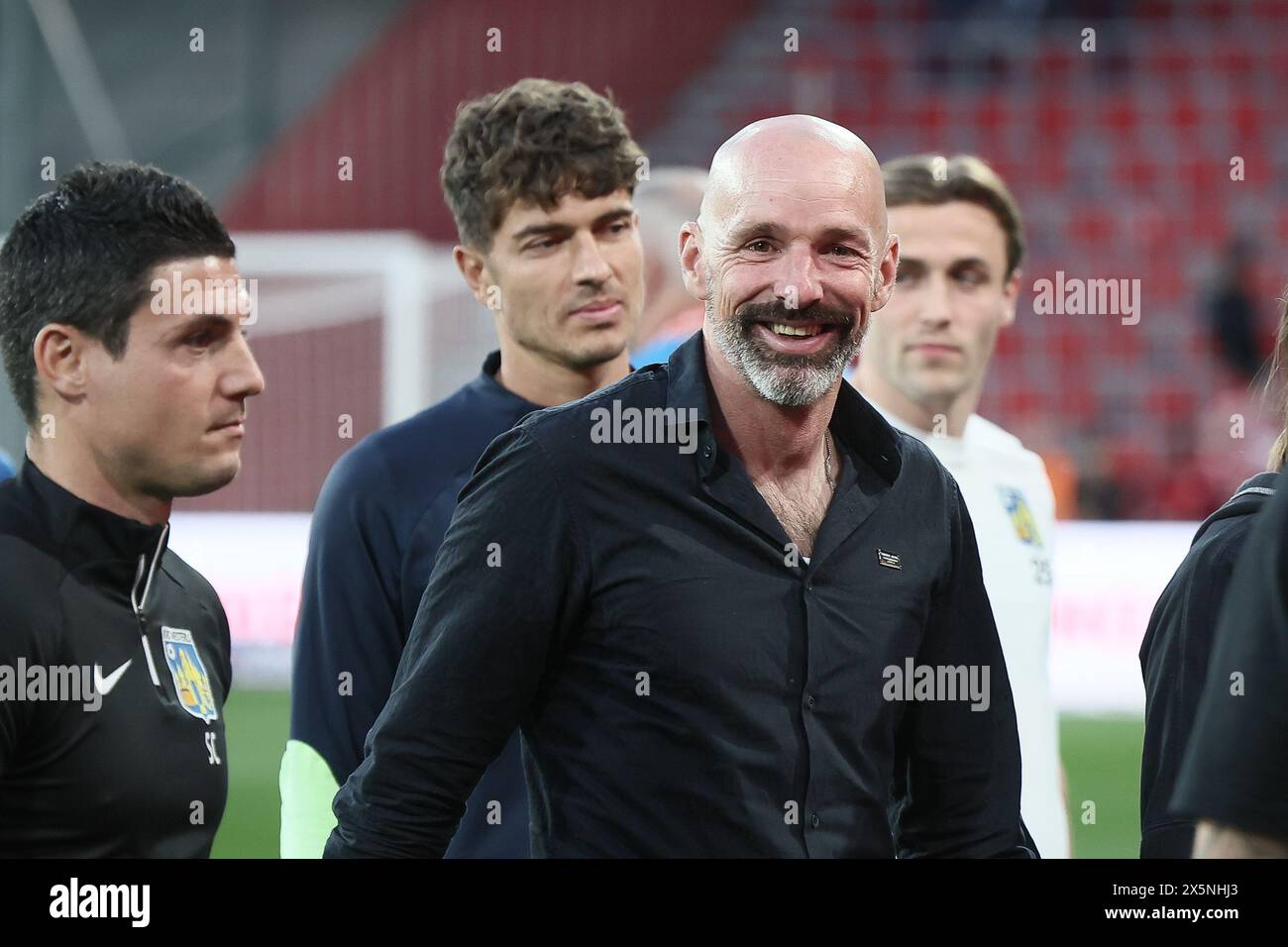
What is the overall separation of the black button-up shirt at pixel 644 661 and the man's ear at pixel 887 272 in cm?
26

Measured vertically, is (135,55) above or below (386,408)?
above

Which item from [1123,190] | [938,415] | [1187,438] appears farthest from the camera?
[1123,190]

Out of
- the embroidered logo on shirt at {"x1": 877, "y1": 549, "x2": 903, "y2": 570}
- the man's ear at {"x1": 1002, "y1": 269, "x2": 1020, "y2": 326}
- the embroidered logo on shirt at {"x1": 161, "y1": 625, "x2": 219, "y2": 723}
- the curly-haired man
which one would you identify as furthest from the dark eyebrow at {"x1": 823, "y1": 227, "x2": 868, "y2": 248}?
the man's ear at {"x1": 1002, "y1": 269, "x2": 1020, "y2": 326}

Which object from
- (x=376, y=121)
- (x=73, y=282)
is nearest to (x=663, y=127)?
(x=376, y=121)

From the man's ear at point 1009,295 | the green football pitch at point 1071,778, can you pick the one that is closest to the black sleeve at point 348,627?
the man's ear at point 1009,295

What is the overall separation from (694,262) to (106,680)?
95 centimetres

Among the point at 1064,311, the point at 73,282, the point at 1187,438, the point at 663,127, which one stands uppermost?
the point at 663,127

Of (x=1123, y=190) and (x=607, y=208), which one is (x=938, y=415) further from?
(x=1123, y=190)

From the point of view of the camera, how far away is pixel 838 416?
223cm

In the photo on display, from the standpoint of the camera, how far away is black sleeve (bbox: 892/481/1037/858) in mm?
2133

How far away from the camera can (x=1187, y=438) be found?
977 cm

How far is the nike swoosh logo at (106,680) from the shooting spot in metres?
2.14
